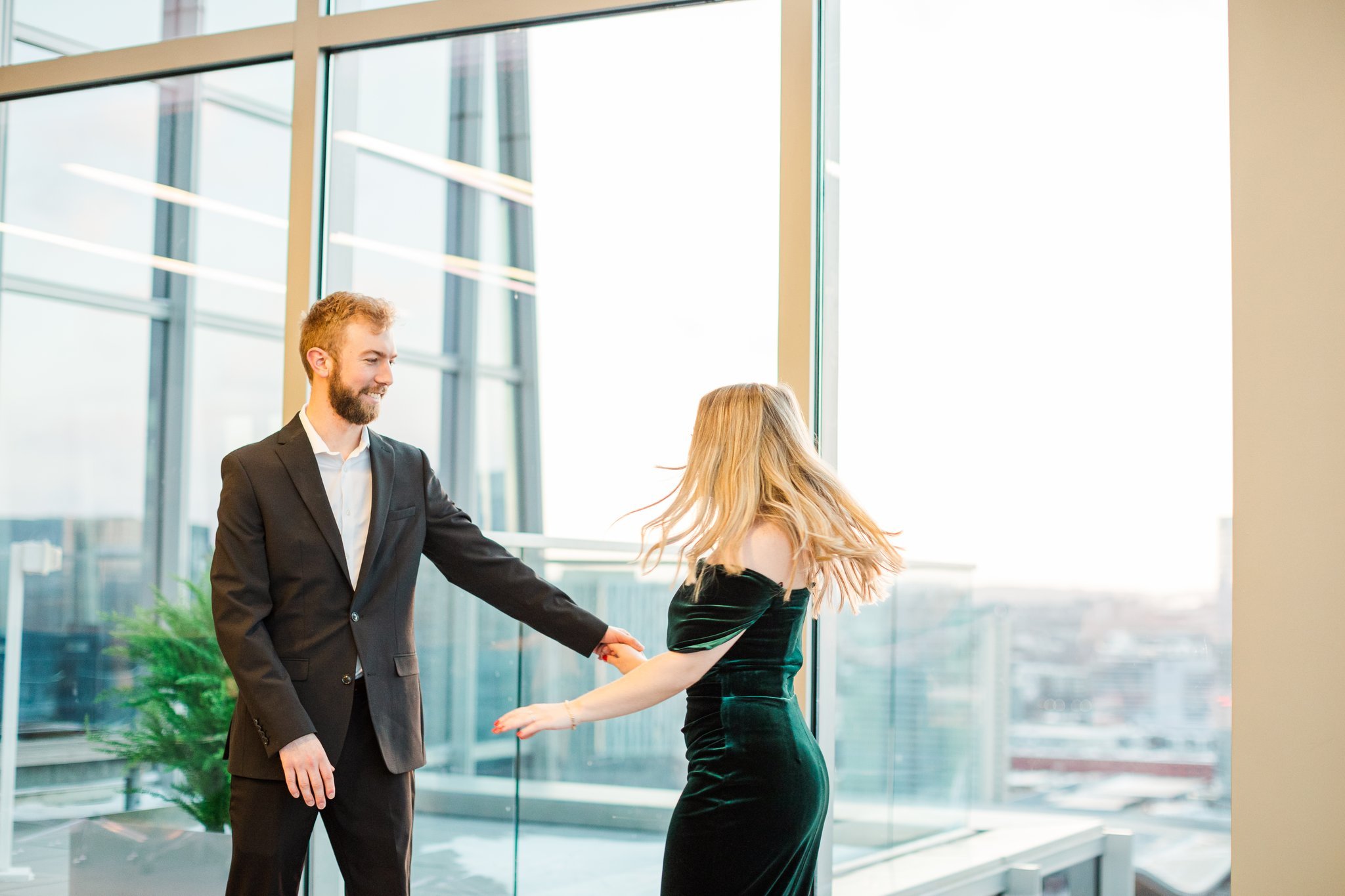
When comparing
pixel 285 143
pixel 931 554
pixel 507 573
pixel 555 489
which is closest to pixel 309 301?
pixel 555 489

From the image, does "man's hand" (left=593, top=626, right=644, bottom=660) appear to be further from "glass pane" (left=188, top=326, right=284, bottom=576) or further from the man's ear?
"glass pane" (left=188, top=326, right=284, bottom=576)

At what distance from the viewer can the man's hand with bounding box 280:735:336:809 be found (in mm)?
2445

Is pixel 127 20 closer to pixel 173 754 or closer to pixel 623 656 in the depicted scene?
pixel 173 754

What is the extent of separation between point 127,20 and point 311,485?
9.37 feet

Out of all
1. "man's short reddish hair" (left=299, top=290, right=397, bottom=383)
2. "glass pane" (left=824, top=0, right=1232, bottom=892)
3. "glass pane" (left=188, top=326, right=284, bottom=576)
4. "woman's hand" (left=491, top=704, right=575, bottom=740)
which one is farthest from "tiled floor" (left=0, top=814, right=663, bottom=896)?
"glass pane" (left=188, top=326, right=284, bottom=576)

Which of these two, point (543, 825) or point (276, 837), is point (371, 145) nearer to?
point (543, 825)

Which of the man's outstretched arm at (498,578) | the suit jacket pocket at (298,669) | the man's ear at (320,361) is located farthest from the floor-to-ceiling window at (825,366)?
the suit jacket pocket at (298,669)

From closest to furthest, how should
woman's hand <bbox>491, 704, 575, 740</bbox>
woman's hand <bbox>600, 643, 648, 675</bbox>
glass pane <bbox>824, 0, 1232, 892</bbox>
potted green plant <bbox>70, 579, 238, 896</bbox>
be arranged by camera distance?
woman's hand <bbox>491, 704, 575, 740</bbox>
glass pane <bbox>824, 0, 1232, 892</bbox>
woman's hand <bbox>600, 643, 648, 675</bbox>
potted green plant <bbox>70, 579, 238, 896</bbox>

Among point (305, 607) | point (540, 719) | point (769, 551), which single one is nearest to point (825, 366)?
point (769, 551)

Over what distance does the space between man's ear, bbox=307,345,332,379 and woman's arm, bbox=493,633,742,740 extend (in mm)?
901

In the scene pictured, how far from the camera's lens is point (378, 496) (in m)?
2.71

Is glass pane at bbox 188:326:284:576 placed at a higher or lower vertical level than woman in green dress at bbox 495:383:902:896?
higher

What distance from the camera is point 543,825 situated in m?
3.35

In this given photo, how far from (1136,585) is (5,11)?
15.0ft
